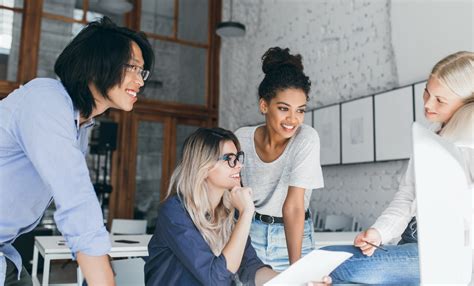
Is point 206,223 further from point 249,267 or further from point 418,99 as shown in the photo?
point 418,99

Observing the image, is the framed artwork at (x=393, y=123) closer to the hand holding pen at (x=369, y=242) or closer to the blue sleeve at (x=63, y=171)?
the hand holding pen at (x=369, y=242)

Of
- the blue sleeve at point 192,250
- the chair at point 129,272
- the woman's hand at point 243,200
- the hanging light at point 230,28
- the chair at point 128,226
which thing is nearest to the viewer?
the blue sleeve at point 192,250

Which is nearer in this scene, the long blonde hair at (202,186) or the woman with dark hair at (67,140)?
the woman with dark hair at (67,140)

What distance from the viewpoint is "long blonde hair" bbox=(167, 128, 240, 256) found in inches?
58.9

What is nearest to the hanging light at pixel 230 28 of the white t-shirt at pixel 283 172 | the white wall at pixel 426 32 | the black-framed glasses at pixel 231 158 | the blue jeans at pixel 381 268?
the white wall at pixel 426 32

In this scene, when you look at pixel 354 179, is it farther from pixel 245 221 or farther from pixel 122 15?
pixel 122 15

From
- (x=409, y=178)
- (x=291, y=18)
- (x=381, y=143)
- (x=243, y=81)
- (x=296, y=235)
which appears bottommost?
(x=296, y=235)

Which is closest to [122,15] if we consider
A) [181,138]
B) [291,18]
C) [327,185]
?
[181,138]

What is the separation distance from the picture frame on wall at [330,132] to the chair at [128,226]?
210 cm

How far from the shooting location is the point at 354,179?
462 cm

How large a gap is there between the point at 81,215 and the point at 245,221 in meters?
0.58

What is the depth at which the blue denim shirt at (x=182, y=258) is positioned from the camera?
1.33 metres

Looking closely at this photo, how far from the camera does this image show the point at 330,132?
4.90 meters

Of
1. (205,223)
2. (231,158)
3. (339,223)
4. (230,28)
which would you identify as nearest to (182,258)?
(205,223)
